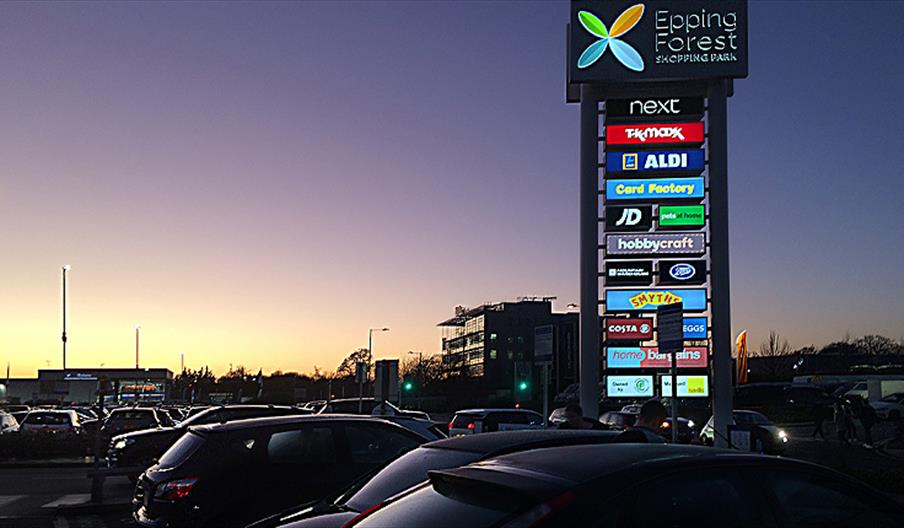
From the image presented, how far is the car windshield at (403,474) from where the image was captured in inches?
257

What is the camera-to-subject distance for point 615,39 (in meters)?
28.5

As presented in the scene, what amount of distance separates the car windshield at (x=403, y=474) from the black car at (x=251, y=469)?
2659 millimetres

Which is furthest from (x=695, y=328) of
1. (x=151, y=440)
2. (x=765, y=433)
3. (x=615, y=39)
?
(x=151, y=440)

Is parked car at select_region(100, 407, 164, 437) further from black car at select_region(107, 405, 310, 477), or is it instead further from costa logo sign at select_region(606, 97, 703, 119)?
costa logo sign at select_region(606, 97, 703, 119)

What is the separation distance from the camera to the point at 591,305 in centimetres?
2719

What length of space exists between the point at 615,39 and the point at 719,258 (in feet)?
23.6

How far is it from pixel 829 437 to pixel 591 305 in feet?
58.6

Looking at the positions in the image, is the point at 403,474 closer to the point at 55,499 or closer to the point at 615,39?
the point at 55,499

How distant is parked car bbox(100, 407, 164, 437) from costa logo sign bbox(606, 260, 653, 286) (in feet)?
46.9

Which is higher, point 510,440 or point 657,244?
point 657,244

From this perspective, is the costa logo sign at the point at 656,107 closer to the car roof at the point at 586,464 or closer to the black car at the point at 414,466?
the black car at the point at 414,466

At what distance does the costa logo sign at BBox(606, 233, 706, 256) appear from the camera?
27.2m

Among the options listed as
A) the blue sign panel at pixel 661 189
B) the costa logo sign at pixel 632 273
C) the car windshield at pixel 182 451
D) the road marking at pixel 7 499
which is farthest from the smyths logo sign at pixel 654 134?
the car windshield at pixel 182 451

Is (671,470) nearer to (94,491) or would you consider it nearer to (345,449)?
(345,449)
